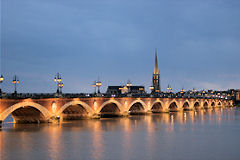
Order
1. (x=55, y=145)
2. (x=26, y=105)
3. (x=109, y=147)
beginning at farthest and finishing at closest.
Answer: (x=26, y=105) → (x=55, y=145) → (x=109, y=147)

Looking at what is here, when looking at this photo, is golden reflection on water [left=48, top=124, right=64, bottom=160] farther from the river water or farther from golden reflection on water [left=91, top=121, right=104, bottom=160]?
golden reflection on water [left=91, top=121, right=104, bottom=160]

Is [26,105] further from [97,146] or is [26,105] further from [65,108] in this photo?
[97,146]

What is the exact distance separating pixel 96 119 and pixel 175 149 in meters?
36.9

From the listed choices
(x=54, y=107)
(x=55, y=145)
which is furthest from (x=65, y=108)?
(x=55, y=145)

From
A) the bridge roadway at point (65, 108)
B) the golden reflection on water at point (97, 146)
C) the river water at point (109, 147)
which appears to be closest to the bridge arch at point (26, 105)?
the bridge roadway at point (65, 108)

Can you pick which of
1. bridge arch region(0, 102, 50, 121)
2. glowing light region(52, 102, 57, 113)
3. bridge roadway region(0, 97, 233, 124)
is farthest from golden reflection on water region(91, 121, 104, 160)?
glowing light region(52, 102, 57, 113)

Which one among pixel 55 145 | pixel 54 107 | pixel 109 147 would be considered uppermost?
pixel 54 107

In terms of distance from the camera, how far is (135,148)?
33875 millimetres

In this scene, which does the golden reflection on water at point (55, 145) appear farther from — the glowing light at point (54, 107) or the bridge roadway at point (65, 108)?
the glowing light at point (54, 107)

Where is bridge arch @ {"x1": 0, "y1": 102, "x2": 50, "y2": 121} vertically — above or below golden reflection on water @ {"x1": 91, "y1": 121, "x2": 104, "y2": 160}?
above

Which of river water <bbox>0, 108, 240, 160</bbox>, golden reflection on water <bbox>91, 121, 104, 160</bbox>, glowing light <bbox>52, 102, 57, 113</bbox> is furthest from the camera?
glowing light <bbox>52, 102, 57, 113</bbox>

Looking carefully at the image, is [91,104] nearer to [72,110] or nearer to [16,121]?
[72,110]

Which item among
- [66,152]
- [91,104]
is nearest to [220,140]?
[66,152]

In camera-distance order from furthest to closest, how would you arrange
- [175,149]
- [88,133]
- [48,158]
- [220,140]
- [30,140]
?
[88,133] < [220,140] < [30,140] < [175,149] < [48,158]
